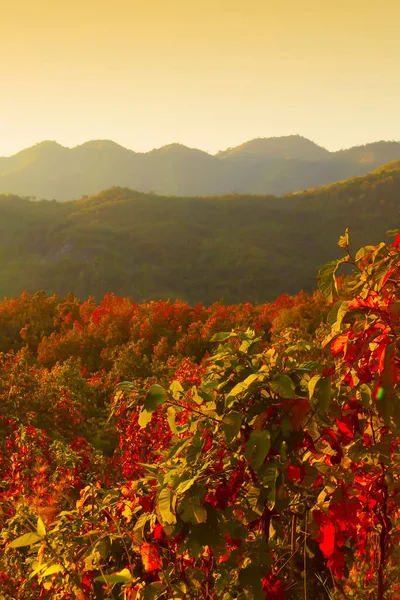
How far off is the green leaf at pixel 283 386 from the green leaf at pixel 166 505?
1.84 ft

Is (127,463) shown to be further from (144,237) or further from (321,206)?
(321,206)

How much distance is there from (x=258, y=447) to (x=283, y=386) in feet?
0.82

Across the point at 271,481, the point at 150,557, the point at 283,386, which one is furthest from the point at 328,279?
the point at 150,557

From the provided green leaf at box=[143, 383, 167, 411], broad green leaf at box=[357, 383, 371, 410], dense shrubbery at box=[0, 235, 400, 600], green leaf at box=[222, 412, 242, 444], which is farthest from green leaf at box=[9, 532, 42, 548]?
broad green leaf at box=[357, 383, 371, 410]

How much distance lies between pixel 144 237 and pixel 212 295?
28.6m

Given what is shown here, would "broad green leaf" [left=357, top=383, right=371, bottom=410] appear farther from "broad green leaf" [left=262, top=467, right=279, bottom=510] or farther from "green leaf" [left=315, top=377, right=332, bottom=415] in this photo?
"broad green leaf" [left=262, top=467, right=279, bottom=510]

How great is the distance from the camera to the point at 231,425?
1.97m

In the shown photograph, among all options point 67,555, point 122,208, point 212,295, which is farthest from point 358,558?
point 122,208

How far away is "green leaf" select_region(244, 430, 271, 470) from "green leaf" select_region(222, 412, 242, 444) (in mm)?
69

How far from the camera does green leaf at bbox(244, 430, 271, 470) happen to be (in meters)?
1.88

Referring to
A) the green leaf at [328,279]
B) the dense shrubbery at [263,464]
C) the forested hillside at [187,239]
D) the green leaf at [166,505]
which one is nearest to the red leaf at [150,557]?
the dense shrubbery at [263,464]

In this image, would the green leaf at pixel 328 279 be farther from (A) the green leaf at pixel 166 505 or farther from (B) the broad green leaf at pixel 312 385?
(A) the green leaf at pixel 166 505

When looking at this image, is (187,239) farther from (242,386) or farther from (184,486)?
(184,486)

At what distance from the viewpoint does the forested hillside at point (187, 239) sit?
3292 inches
